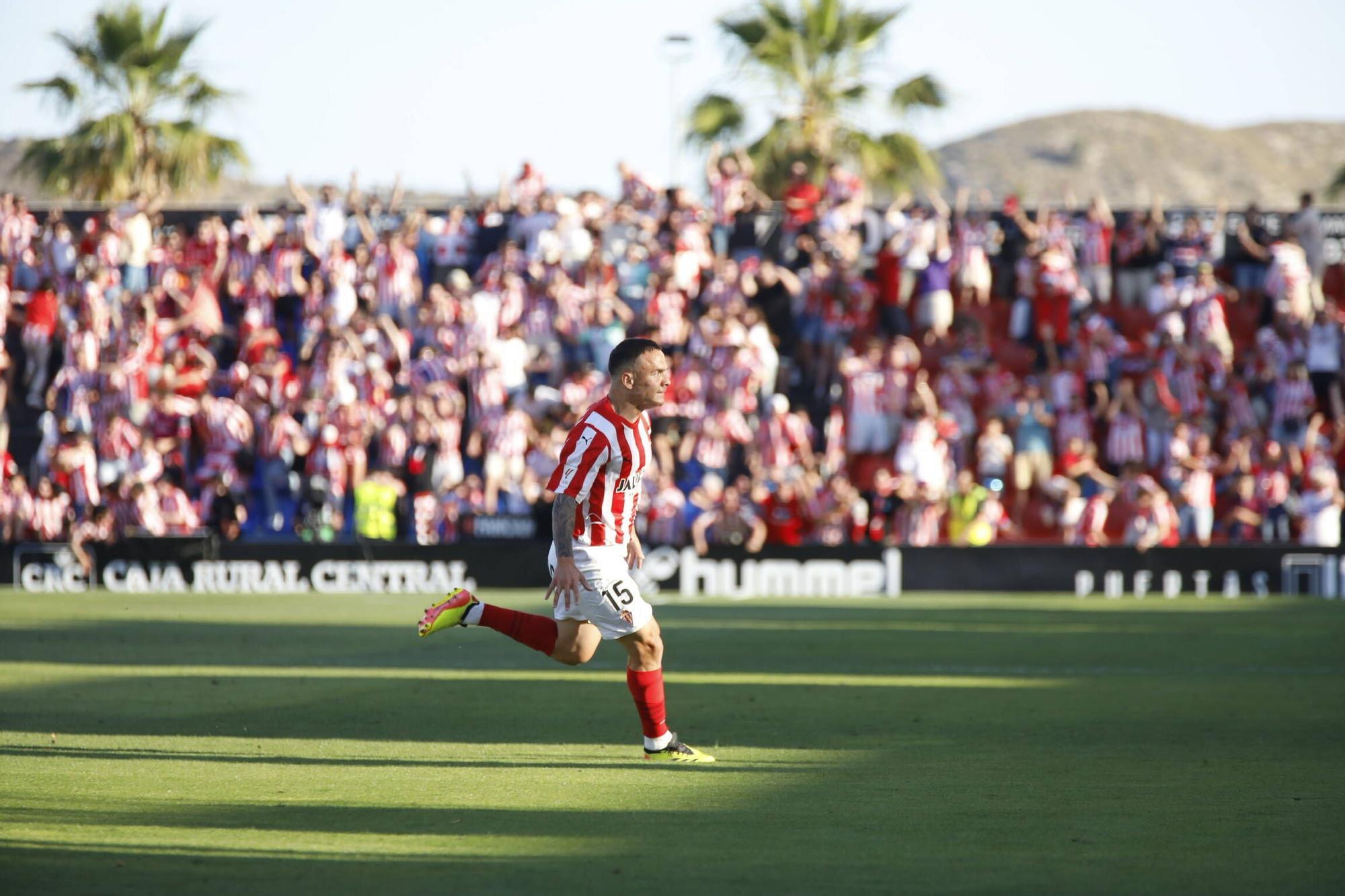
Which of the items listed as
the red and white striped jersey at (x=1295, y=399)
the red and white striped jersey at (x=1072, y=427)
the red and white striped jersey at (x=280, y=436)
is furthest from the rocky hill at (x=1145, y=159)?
the red and white striped jersey at (x=280, y=436)

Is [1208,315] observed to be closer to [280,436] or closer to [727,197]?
[727,197]

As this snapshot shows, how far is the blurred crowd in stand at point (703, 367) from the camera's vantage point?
24781 mm

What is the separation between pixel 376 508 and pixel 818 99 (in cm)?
1590

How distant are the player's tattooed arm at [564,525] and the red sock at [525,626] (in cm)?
48

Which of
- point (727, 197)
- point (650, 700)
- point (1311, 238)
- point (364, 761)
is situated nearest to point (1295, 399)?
point (1311, 238)

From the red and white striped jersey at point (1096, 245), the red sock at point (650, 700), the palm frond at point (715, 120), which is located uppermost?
the palm frond at point (715, 120)

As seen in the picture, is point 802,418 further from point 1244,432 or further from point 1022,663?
point 1022,663

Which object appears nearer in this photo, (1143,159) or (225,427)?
(225,427)

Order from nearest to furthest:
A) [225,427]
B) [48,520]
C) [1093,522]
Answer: [1093,522] < [48,520] < [225,427]

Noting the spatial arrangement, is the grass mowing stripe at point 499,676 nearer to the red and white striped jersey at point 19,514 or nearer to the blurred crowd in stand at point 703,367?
the blurred crowd in stand at point 703,367

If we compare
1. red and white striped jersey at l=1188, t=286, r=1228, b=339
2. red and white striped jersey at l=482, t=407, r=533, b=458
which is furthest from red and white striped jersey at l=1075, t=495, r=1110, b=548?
red and white striped jersey at l=482, t=407, r=533, b=458

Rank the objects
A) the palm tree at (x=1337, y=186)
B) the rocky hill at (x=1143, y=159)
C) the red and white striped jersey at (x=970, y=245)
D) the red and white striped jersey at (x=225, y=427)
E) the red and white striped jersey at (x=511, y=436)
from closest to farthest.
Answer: the red and white striped jersey at (x=511, y=436) < the red and white striped jersey at (x=225, y=427) < the red and white striped jersey at (x=970, y=245) < the palm tree at (x=1337, y=186) < the rocky hill at (x=1143, y=159)

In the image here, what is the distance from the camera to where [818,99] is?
35906mm

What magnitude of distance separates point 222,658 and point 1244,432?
16.9 meters
